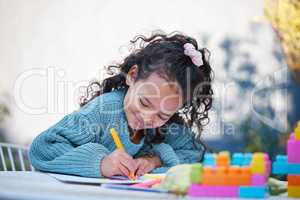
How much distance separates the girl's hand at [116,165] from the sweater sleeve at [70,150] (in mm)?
13

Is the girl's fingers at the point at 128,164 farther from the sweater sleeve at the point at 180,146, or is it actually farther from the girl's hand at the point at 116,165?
the sweater sleeve at the point at 180,146

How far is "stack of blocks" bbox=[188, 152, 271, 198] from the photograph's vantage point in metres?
0.93

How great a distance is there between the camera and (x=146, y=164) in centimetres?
138

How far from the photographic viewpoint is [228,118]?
3.04m

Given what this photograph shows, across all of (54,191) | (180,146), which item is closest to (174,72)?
(180,146)

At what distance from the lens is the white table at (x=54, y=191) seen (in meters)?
0.89

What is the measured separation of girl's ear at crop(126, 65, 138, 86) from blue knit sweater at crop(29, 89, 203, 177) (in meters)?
0.03

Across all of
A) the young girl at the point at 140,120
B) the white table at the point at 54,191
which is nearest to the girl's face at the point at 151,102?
the young girl at the point at 140,120

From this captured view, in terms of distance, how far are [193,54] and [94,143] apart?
0.33 m

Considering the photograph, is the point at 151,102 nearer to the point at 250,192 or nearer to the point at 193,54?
the point at 193,54

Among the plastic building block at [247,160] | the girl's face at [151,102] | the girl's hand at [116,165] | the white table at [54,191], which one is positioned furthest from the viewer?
the girl's face at [151,102]

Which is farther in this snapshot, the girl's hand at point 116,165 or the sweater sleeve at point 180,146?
the sweater sleeve at point 180,146

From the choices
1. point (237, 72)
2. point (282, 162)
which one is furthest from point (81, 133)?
point (237, 72)

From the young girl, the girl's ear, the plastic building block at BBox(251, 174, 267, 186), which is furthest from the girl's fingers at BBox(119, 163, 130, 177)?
the plastic building block at BBox(251, 174, 267, 186)
